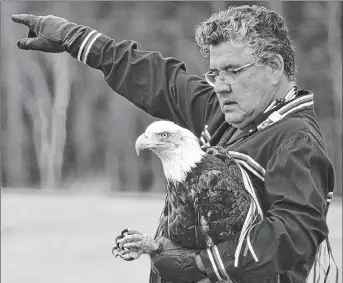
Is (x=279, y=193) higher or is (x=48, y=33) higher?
(x=48, y=33)

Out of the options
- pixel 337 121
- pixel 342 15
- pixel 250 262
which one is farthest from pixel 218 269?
pixel 342 15

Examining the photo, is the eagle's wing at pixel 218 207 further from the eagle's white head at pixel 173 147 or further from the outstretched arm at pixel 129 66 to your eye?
the outstretched arm at pixel 129 66

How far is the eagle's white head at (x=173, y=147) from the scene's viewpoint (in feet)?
8.39

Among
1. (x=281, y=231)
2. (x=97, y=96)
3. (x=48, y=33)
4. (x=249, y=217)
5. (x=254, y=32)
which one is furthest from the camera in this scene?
(x=97, y=96)

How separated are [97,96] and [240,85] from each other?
1046 cm

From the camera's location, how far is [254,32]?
8.70 feet

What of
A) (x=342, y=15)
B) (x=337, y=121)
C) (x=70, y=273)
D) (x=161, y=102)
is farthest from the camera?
(x=342, y=15)

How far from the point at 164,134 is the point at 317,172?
1.54ft

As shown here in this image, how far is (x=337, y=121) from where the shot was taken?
11969 mm

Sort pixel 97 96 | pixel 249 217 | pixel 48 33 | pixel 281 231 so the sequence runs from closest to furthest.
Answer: pixel 281 231 < pixel 249 217 < pixel 48 33 < pixel 97 96

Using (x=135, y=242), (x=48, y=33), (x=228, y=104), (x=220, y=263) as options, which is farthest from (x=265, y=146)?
(x=48, y=33)

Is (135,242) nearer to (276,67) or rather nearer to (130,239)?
(130,239)

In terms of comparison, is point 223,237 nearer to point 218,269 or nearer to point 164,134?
point 218,269

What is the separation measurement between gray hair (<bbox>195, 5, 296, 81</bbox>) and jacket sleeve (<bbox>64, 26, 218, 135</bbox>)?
0.49m
